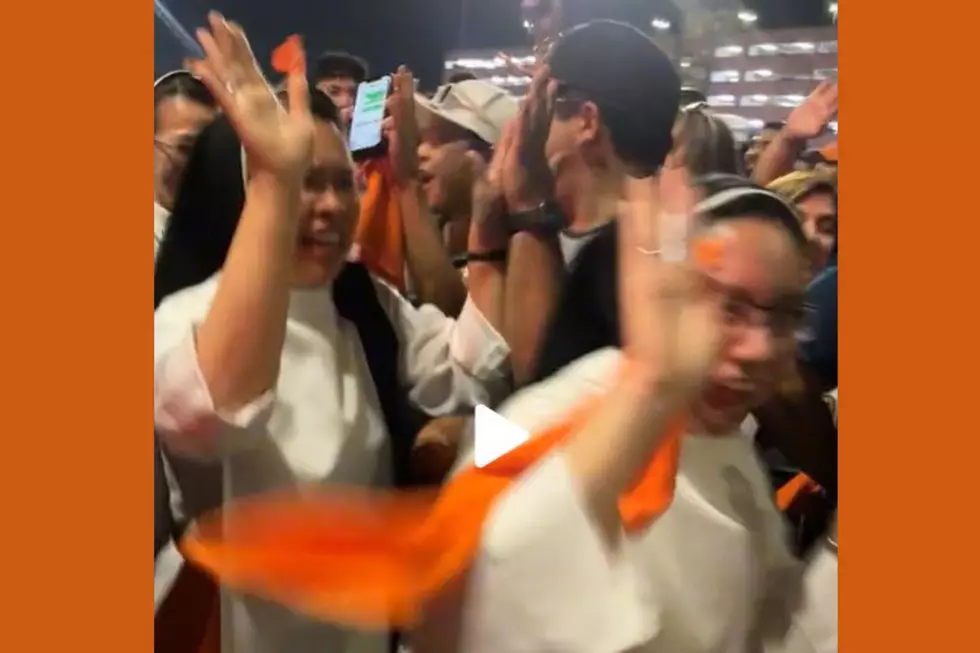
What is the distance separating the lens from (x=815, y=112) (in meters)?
0.84

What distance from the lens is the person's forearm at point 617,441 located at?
0.73 metres

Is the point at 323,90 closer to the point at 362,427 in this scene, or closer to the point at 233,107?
the point at 233,107

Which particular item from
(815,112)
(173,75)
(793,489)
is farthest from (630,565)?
(173,75)

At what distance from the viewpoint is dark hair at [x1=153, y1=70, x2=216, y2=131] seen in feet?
2.61

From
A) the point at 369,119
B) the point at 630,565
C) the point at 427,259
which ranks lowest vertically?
the point at 630,565

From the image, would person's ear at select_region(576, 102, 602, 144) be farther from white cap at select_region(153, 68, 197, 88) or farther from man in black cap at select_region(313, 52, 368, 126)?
white cap at select_region(153, 68, 197, 88)

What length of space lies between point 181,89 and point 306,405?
25 centimetres

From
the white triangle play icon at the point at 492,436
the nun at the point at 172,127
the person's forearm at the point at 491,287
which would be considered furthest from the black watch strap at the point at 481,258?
the nun at the point at 172,127

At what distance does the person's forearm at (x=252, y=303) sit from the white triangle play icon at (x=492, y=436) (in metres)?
0.15

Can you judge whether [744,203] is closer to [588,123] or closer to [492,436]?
[588,123]

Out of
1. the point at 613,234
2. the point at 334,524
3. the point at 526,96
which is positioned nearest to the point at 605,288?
the point at 613,234

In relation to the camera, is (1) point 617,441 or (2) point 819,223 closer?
(1) point 617,441

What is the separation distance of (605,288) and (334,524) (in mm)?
Answer: 255

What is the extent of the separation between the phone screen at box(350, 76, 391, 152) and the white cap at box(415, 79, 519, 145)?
0.09 ft
